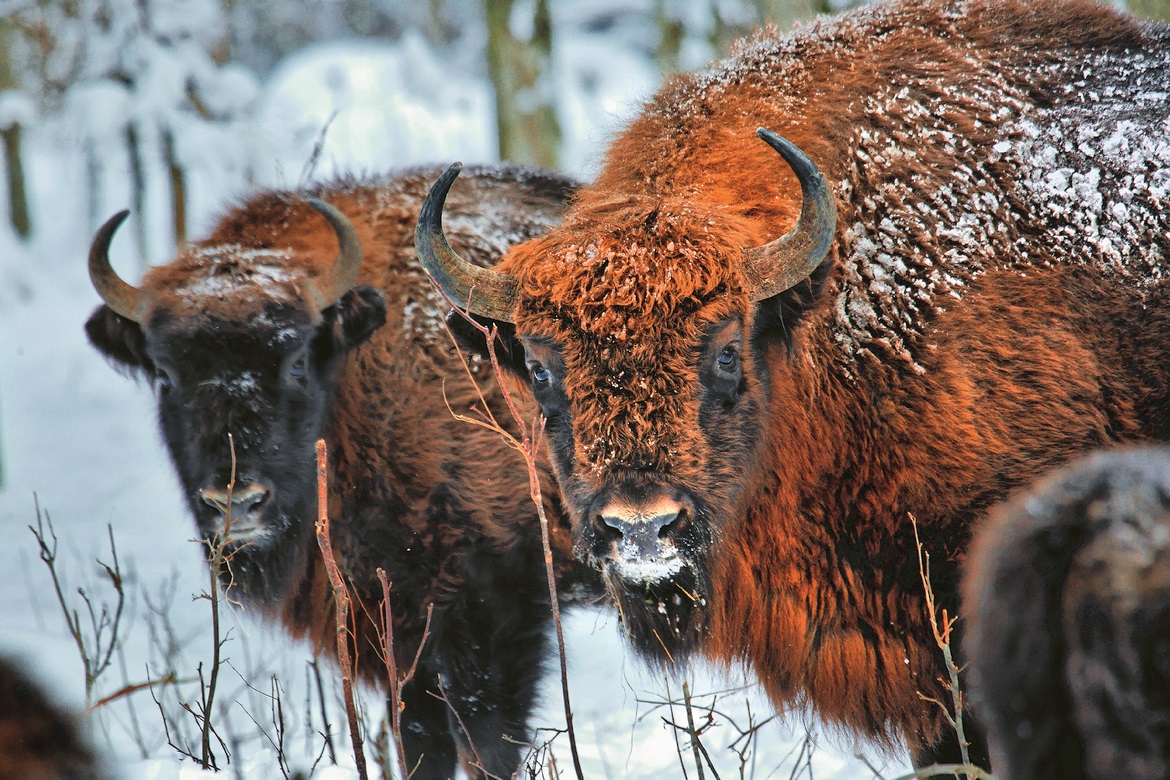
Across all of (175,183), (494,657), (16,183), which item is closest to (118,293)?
(494,657)

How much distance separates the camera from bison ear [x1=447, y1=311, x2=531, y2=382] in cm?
366

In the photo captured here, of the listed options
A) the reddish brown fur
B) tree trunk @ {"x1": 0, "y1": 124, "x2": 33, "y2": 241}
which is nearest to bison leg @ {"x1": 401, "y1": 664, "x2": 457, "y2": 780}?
the reddish brown fur

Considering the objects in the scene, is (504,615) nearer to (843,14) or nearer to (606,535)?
(606,535)

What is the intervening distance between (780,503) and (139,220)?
1462 cm

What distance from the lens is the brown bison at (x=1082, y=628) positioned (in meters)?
1.51

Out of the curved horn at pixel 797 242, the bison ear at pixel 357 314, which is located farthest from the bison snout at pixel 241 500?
the curved horn at pixel 797 242

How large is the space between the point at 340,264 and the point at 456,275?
1.21 meters

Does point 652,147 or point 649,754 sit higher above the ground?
point 652,147

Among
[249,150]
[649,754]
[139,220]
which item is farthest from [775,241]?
[139,220]

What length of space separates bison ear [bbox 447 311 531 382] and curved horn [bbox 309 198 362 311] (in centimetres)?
88

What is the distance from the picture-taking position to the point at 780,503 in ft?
11.6

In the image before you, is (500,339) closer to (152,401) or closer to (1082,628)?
(1082,628)

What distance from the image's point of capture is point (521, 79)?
1120 centimetres

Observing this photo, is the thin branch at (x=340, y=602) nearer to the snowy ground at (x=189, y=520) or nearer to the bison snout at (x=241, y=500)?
the snowy ground at (x=189, y=520)
